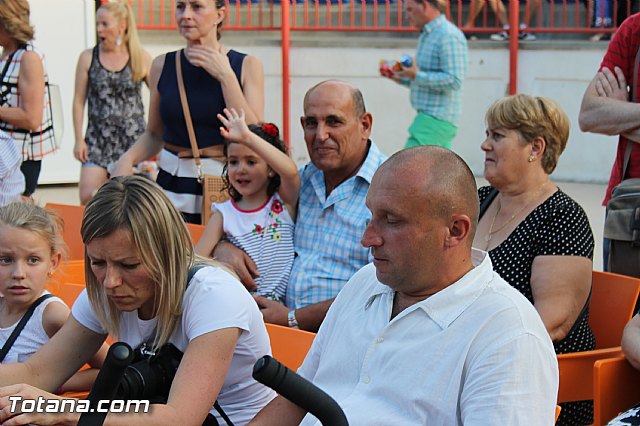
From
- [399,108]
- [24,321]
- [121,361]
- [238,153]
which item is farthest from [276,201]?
[399,108]

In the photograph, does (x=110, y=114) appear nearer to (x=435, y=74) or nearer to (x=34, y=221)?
(x=435, y=74)

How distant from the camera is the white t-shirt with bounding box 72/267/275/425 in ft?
8.05

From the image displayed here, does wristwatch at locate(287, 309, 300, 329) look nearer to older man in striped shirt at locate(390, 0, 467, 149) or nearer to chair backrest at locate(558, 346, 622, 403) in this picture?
chair backrest at locate(558, 346, 622, 403)

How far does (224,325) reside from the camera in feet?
8.01

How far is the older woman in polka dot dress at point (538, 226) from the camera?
3.23 meters

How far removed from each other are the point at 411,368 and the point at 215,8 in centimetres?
299

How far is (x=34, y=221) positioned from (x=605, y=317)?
75.4 inches

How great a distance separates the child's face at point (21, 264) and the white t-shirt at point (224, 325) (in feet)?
1.49

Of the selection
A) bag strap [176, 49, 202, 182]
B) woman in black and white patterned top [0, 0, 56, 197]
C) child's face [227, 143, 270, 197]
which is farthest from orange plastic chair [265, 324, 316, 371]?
woman in black and white patterned top [0, 0, 56, 197]

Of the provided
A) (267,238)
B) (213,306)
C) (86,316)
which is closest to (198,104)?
(267,238)

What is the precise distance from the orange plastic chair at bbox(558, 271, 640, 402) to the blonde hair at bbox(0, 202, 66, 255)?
1.66 m

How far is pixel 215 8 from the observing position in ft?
15.3

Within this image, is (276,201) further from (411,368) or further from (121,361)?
(121,361)

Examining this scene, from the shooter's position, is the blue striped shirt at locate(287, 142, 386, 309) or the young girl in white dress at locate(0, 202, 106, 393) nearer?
the young girl in white dress at locate(0, 202, 106, 393)
